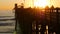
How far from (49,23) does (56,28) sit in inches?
11.0

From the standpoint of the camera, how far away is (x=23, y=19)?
237 inches

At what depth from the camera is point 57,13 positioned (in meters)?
5.68

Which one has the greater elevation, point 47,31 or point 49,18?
point 49,18

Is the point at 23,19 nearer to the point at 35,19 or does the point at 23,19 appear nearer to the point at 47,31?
the point at 35,19

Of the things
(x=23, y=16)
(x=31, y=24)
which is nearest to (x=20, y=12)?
(x=23, y=16)

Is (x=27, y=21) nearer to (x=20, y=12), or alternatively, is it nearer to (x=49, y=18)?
(x=20, y=12)

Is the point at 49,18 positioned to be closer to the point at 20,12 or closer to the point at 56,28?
the point at 56,28

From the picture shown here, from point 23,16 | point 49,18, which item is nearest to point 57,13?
point 49,18

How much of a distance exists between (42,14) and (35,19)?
1.02ft

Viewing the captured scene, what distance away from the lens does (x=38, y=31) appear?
19.2 ft

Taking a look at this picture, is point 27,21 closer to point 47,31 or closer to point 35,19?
point 35,19

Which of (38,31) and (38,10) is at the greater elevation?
(38,10)

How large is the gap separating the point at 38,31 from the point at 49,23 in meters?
0.44

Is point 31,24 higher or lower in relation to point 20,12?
lower
